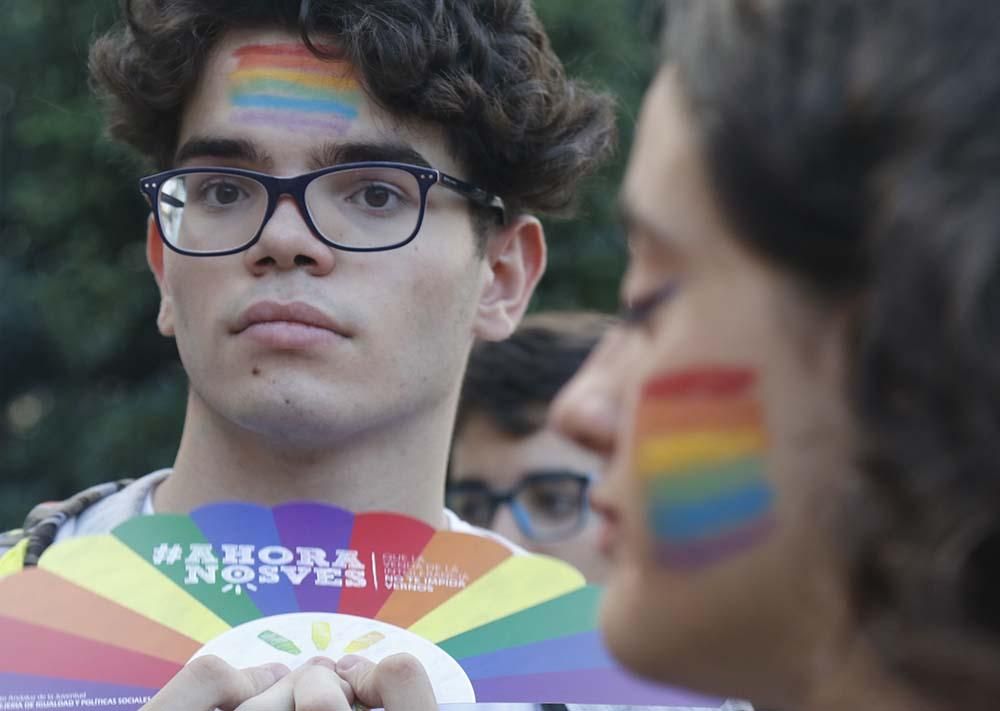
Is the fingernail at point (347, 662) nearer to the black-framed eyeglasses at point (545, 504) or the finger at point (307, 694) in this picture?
the finger at point (307, 694)

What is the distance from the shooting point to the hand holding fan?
7.63ft

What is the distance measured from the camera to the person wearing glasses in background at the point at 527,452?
4.42m

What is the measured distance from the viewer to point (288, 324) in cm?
265

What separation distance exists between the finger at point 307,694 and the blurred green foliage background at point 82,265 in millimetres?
5917

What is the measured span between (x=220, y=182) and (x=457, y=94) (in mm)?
517

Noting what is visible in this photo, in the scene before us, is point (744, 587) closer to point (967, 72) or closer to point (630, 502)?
point (630, 502)

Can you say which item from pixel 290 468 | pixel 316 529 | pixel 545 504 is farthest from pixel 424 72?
pixel 545 504

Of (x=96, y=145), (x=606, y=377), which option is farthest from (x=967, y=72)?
(x=96, y=145)

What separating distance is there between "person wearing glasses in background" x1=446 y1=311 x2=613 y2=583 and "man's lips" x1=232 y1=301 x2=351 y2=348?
1.80 meters

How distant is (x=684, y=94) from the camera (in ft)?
4.71

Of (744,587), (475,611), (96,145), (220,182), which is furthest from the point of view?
(96,145)

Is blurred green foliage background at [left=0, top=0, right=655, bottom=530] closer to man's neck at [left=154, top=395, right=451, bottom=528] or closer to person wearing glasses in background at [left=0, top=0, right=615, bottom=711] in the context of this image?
person wearing glasses in background at [left=0, top=0, right=615, bottom=711]

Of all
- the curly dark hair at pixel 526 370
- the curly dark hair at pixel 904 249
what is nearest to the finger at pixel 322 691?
the curly dark hair at pixel 904 249

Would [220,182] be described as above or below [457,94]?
below
